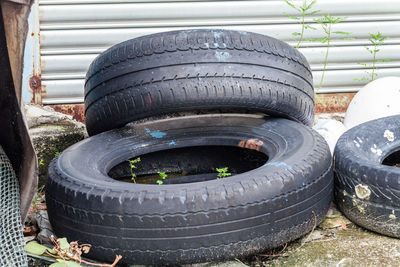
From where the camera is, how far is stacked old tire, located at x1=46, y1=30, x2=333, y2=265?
2029 millimetres

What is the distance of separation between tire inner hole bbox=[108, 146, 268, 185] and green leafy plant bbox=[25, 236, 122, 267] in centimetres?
92

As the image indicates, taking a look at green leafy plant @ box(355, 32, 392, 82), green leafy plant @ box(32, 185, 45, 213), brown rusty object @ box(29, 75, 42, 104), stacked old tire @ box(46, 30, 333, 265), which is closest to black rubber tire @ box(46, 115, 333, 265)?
stacked old tire @ box(46, 30, 333, 265)

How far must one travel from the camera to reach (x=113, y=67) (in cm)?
274

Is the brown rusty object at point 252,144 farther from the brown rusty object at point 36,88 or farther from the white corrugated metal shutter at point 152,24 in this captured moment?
the brown rusty object at point 36,88

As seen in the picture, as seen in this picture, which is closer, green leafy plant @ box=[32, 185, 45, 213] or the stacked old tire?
the stacked old tire

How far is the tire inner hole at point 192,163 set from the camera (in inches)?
120

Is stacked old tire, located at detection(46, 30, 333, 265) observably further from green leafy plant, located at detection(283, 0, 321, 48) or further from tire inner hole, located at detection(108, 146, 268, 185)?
green leafy plant, located at detection(283, 0, 321, 48)

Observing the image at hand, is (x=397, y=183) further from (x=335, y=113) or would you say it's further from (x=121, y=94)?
(x=335, y=113)

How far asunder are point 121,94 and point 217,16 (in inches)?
55.9

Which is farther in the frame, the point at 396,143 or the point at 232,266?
the point at 396,143

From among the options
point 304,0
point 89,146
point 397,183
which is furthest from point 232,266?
point 304,0

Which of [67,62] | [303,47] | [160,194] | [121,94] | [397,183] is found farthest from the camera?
[303,47]

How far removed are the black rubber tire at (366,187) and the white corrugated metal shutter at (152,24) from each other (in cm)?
148

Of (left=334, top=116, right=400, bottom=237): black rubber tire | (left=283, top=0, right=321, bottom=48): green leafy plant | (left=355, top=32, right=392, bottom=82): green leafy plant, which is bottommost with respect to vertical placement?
(left=334, top=116, right=400, bottom=237): black rubber tire
